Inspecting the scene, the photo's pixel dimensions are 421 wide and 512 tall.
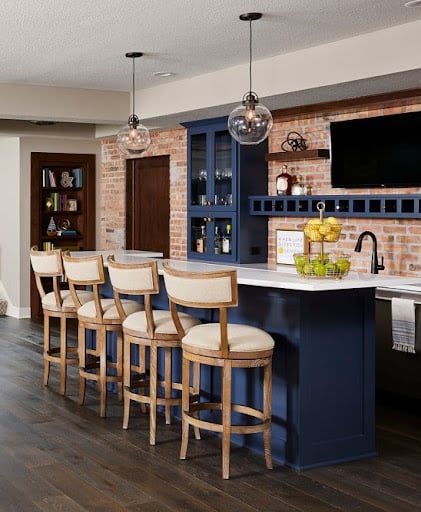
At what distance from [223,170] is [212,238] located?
0.66m

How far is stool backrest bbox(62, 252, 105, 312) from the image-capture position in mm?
5461

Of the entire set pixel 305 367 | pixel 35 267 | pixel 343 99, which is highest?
pixel 343 99

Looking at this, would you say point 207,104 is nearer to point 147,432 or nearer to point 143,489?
point 147,432

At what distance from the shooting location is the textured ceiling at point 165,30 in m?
4.75

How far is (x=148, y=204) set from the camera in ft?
31.1

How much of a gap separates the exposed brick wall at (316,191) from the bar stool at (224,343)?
7.20 feet

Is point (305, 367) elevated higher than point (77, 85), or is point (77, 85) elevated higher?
point (77, 85)

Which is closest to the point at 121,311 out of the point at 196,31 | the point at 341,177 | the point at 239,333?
the point at 239,333

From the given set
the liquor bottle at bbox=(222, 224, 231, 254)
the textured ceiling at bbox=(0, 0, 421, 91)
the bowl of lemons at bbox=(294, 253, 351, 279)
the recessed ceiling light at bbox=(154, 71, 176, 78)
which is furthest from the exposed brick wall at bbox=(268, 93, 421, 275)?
the bowl of lemons at bbox=(294, 253, 351, 279)

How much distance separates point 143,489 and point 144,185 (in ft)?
19.3

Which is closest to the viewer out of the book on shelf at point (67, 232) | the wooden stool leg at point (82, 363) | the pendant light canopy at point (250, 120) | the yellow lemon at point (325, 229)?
the yellow lemon at point (325, 229)

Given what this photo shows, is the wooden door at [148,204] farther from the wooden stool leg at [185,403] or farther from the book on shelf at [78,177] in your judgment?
the wooden stool leg at [185,403]

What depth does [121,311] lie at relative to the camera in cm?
533

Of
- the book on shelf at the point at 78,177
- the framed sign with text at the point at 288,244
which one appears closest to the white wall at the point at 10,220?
the book on shelf at the point at 78,177
